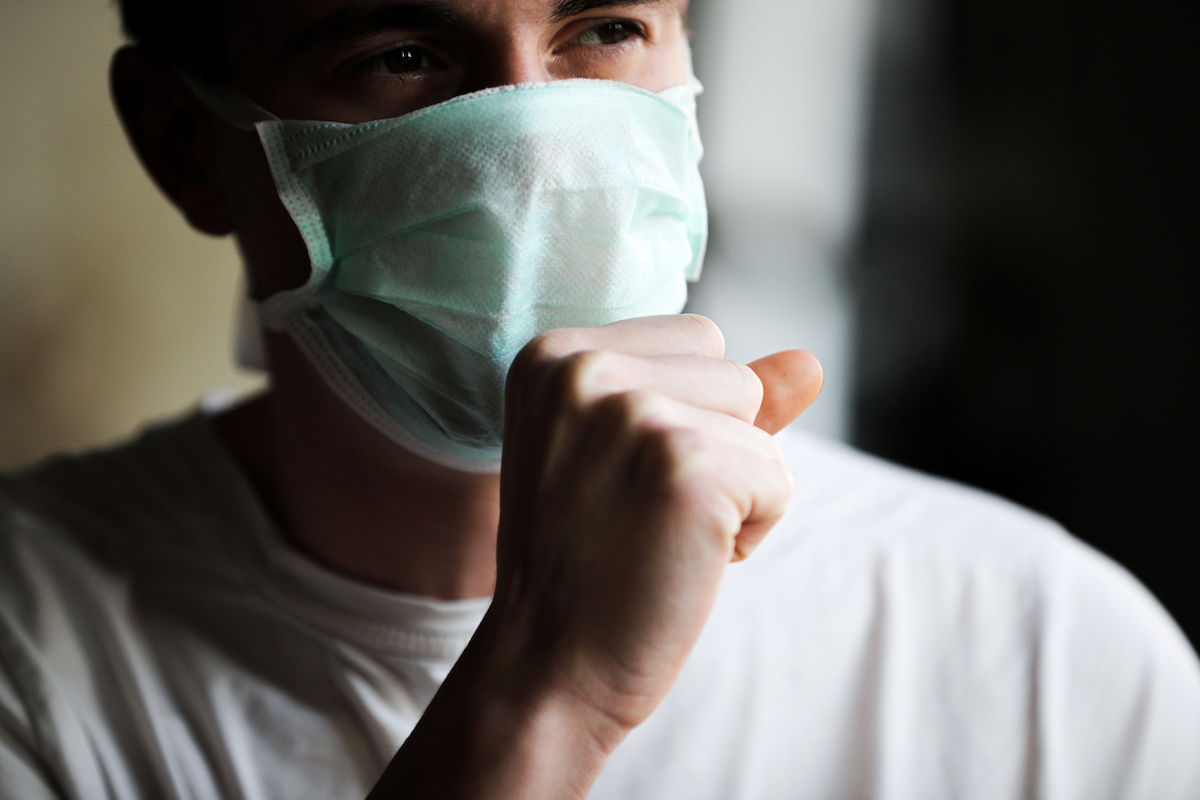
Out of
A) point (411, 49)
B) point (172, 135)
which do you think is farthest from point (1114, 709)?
point (172, 135)

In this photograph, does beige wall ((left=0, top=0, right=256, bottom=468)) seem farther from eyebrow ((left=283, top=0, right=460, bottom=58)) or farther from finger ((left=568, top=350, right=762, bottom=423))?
finger ((left=568, top=350, right=762, bottom=423))

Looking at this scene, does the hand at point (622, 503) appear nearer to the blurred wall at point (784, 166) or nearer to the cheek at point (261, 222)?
the cheek at point (261, 222)

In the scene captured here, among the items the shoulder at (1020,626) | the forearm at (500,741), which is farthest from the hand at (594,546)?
the shoulder at (1020,626)

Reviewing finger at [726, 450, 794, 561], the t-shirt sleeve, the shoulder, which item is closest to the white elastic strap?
finger at [726, 450, 794, 561]

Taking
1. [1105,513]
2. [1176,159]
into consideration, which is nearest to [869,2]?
[1176,159]

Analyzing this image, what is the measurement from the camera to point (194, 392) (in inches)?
82.7

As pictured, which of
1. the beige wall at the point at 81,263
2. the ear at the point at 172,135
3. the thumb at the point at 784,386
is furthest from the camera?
the beige wall at the point at 81,263

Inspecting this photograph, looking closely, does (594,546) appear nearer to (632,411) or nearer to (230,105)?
(632,411)

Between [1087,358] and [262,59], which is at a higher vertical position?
[262,59]

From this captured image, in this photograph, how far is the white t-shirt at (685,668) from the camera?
104 centimetres

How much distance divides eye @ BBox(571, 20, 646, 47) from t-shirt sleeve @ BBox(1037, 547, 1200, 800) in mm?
916

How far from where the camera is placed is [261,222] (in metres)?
0.99

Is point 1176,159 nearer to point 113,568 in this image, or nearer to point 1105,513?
point 1105,513

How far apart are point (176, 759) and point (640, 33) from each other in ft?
3.23
